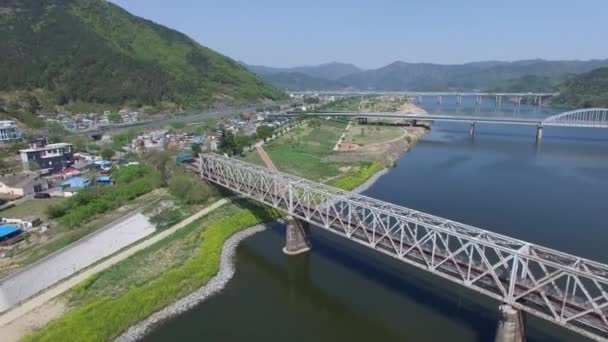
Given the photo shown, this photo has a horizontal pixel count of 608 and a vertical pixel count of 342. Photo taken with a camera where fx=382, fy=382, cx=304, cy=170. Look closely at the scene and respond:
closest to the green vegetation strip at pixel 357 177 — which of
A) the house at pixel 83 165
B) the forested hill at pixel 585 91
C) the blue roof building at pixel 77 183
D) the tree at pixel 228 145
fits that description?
the tree at pixel 228 145

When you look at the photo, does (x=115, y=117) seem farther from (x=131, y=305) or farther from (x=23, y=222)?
(x=131, y=305)

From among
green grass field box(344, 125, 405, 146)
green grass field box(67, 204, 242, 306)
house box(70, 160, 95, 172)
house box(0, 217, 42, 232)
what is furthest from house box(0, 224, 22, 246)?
green grass field box(344, 125, 405, 146)

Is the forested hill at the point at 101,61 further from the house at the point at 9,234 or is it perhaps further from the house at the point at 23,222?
the house at the point at 9,234

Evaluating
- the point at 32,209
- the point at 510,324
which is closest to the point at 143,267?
the point at 32,209

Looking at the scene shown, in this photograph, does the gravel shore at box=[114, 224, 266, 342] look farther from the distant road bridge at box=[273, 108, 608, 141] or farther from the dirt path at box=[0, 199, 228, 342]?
the distant road bridge at box=[273, 108, 608, 141]

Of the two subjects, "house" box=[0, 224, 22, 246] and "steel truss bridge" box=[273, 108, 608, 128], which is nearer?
"house" box=[0, 224, 22, 246]

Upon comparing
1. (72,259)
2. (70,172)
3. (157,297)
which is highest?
(70,172)
